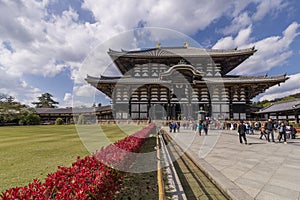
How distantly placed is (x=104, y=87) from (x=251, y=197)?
30013mm

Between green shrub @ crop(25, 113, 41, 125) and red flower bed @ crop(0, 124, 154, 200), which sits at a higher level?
red flower bed @ crop(0, 124, 154, 200)

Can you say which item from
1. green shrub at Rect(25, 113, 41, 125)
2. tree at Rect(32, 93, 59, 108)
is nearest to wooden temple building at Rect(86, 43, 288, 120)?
green shrub at Rect(25, 113, 41, 125)

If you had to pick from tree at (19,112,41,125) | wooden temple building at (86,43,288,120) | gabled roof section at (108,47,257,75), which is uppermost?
gabled roof section at (108,47,257,75)

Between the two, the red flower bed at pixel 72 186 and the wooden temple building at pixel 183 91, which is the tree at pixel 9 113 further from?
the red flower bed at pixel 72 186

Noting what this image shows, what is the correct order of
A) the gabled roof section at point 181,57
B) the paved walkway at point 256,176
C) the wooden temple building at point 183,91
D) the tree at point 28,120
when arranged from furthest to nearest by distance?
1. the tree at point 28,120
2. the gabled roof section at point 181,57
3. the wooden temple building at point 183,91
4. the paved walkway at point 256,176

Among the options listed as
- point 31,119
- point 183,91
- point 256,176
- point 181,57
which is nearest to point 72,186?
point 256,176

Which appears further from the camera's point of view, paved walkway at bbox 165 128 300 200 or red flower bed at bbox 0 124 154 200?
paved walkway at bbox 165 128 300 200

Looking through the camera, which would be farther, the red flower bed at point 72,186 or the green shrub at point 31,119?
the green shrub at point 31,119

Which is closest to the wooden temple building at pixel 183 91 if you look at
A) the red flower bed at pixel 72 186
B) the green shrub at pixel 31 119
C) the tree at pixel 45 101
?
the green shrub at pixel 31 119

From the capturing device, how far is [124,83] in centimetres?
2941

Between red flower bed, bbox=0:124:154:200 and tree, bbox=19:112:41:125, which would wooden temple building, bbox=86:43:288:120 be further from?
red flower bed, bbox=0:124:154:200

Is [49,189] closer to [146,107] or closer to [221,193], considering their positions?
[221,193]

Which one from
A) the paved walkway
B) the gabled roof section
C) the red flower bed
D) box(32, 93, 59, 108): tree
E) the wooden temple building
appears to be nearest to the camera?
the red flower bed

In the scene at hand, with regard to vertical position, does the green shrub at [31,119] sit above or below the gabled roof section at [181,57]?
below
